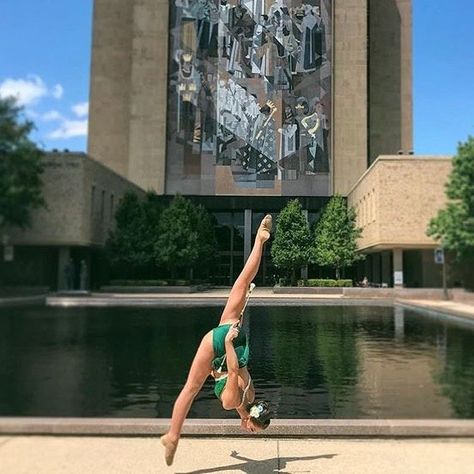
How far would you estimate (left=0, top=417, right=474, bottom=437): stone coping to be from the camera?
456 centimetres

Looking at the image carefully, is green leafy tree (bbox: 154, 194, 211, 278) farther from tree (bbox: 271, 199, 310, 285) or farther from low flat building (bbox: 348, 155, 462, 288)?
low flat building (bbox: 348, 155, 462, 288)

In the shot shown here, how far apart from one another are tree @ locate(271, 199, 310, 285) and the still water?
2162 millimetres

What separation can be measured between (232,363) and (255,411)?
0.42m

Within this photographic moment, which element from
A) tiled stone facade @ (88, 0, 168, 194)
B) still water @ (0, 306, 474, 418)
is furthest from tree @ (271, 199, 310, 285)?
tiled stone facade @ (88, 0, 168, 194)

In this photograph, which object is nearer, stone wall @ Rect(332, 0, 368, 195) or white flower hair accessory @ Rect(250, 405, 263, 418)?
white flower hair accessory @ Rect(250, 405, 263, 418)

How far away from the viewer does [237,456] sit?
422cm

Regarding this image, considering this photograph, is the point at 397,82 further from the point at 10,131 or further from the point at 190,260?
the point at 10,131

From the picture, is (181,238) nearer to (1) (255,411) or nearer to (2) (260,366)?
(2) (260,366)

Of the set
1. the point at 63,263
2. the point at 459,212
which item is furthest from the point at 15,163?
the point at 459,212

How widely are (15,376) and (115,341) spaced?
4.33 m

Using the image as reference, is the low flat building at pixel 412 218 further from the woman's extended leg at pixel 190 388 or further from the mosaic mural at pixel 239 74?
the mosaic mural at pixel 239 74

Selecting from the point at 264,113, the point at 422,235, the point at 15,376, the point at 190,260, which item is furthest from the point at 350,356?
the point at 264,113

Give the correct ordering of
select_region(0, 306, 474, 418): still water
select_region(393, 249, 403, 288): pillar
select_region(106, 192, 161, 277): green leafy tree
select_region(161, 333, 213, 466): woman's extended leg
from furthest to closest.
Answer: select_region(106, 192, 161, 277): green leafy tree → select_region(393, 249, 403, 288): pillar → select_region(0, 306, 474, 418): still water → select_region(161, 333, 213, 466): woman's extended leg

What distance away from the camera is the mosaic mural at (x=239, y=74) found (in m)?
44.7
